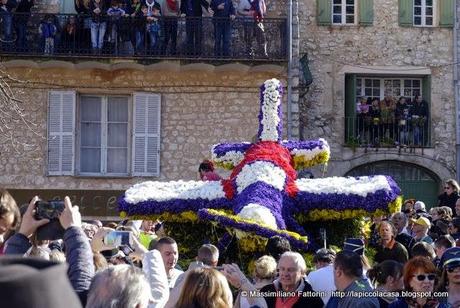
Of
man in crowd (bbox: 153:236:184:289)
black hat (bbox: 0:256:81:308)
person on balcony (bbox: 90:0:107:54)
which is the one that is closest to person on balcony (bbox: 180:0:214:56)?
person on balcony (bbox: 90:0:107:54)

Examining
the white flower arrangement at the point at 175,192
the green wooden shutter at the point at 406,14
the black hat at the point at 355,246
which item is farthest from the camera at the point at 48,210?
the green wooden shutter at the point at 406,14

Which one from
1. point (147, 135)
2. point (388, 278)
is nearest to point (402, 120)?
point (147, 135)

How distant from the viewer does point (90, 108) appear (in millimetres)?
21438

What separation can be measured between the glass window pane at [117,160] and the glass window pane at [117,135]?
0.49 ft

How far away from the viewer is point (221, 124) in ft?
69.3

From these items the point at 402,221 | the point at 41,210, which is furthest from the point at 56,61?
the point at 41,210

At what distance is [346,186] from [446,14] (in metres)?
10.6

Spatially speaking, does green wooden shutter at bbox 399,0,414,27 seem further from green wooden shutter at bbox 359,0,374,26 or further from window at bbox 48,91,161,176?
window at bbox 48,91,161,176

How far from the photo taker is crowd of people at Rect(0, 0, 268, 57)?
67.5ft

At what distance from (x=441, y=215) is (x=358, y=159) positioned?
8.27m

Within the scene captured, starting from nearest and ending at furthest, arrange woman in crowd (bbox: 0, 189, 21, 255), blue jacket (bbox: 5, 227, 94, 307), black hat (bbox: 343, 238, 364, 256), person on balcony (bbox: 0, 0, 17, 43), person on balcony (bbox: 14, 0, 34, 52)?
blue jacket (bbox: 5, 227, 94, 307) < woman in crowd (bbox: 0, 189, 21, 255) < black hat (bbox: 343, 238, 364, 256) < person on balcony (bbox: 0, 0, 17, 43) < person on balcony (bbox: 14, 0, 34, 52)

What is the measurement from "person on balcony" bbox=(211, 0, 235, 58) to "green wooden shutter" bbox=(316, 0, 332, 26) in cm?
258

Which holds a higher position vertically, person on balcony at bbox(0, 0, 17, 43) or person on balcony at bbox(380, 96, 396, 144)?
person on balcony at bbox(0, 0, 17, 43)

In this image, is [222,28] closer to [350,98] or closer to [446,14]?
[350,98]
